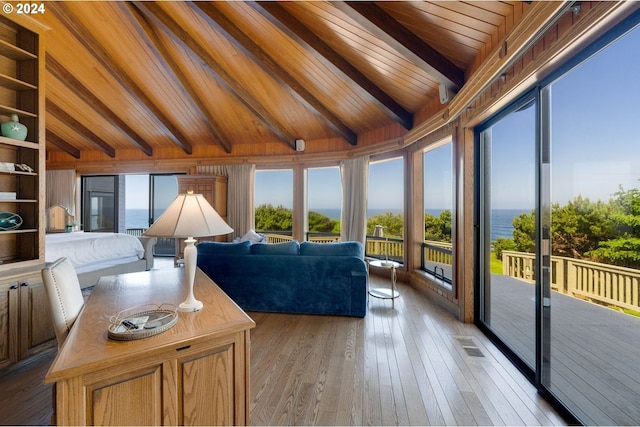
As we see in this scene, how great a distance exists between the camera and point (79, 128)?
5832mm

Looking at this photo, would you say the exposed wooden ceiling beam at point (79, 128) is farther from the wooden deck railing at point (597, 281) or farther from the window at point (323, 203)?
the wooden deck railing at point (597, 281)

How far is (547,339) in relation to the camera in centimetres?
192

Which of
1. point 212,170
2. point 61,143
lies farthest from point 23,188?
point 61,143

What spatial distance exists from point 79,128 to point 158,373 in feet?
23.4

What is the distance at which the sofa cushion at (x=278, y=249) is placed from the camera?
126 inches

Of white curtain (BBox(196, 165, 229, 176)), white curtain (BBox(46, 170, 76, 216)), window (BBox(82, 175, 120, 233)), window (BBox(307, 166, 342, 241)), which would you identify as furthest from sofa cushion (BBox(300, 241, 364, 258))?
white curtain (BBox(46, 170, 76, 216))

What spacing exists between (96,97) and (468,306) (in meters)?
7.13

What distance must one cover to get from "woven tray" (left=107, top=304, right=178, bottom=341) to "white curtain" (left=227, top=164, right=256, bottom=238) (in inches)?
183

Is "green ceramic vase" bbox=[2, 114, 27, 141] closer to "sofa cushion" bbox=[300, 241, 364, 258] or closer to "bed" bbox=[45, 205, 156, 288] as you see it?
"bed" bbox=[45, 205, 156, 288]

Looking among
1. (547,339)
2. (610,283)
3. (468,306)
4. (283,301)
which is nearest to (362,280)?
(283,301)

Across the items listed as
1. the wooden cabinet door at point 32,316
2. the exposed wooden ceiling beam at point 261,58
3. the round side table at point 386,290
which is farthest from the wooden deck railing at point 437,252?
the wooden cabinet door at point 32,316

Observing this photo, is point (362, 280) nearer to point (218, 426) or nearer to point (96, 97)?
point (218, 426)

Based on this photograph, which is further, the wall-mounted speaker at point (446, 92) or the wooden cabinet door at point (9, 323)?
the wall-mounted speaker at point (446, 92)

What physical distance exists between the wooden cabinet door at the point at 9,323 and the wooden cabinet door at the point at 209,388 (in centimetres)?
201
